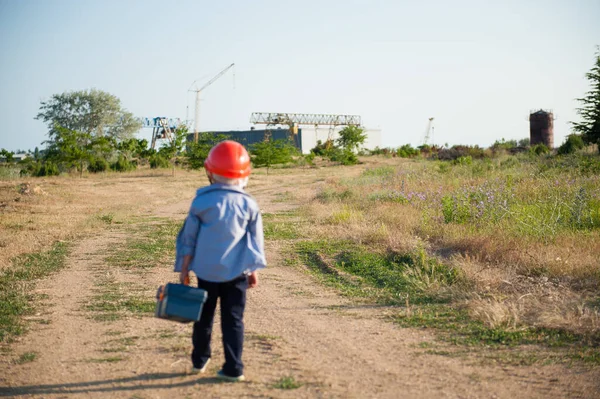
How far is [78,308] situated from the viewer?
6.91 metres

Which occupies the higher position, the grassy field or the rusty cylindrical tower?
the rusty cylindrical tower

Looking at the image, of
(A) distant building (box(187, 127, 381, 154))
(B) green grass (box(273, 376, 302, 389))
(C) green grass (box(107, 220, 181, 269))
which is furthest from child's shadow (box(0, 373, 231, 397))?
(A) distant building (box(187, 127, 381, 154))

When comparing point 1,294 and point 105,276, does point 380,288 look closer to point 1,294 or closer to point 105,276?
point 105,276

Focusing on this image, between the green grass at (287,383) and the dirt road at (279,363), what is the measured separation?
1 centimetres

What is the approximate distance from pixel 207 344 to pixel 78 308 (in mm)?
3002

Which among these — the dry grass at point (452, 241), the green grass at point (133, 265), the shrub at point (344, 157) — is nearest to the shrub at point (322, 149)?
the shrub at point (344, 157)

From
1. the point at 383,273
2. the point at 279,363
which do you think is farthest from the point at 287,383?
the point at 383,273

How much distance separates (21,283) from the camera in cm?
826

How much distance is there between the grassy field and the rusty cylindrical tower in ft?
173

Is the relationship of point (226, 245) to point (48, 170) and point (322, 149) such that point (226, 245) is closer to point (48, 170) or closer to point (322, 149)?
point (48, 170)

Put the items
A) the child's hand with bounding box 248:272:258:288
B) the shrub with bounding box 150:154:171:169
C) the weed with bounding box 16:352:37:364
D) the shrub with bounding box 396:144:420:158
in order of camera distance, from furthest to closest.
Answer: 1. the shrub with bounding box 396:144:420:158
2. the shrub with bounding box 150:154:171:169
3. the weed with bounding box 16:352:37:364
4. the child's hand with bounding box 248:272:258:288

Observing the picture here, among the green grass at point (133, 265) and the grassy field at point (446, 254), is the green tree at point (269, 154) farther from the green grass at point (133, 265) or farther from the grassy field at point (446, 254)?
the green grass at point (133, 265)

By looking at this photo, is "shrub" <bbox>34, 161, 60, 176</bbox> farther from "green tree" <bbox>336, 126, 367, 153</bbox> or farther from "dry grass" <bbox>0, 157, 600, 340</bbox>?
"green tree" <bbox>336, 126, 367, 153</bbox>

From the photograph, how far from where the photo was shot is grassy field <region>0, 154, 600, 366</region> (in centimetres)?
586
